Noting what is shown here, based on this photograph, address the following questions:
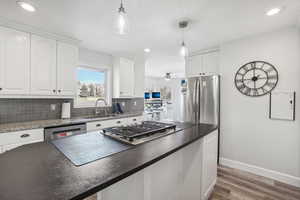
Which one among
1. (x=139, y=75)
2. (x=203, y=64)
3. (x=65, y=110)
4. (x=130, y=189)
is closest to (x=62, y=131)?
(x=65, y=110)

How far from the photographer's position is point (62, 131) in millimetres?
2271

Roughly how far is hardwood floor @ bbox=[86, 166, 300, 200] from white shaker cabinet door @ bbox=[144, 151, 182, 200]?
0.94 metres

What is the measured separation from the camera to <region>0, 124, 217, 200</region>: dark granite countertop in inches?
23.7

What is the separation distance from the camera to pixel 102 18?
80.0 inches

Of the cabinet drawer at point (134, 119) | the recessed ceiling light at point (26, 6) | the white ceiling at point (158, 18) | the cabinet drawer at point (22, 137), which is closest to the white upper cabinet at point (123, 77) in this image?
the cabinet drawer at point (134, 119)

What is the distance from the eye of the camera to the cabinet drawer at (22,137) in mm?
1830

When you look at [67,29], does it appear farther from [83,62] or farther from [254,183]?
[254,183]

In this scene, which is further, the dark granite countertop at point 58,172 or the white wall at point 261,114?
the white wall at point 261,114

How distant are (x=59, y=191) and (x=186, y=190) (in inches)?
53.7

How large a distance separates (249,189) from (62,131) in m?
3.03

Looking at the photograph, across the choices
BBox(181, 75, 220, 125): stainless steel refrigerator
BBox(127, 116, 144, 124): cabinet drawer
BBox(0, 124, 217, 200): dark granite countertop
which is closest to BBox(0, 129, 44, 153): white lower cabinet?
BBox(0, 124, 217, 200): dark granite countertop

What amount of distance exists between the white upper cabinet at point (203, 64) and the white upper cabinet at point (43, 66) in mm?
3001

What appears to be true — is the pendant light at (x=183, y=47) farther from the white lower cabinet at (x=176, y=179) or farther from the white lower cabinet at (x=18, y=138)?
the white lower cabinet at (x=18, y=138)

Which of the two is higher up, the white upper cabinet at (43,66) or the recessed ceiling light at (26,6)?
the recessed ceiling light at (26,6)
